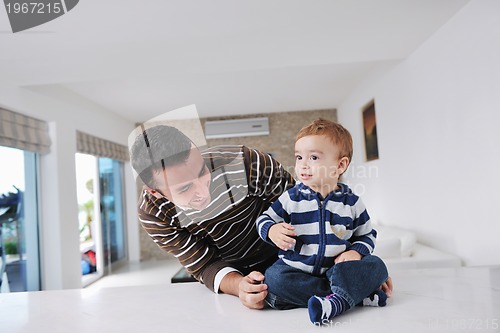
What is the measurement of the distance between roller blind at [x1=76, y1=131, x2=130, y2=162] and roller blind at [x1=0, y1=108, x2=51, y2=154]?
0.58 m

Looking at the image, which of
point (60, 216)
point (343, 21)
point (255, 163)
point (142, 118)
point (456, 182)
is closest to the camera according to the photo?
point (255, 163)

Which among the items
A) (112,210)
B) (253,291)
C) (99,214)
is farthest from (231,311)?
(112,210)

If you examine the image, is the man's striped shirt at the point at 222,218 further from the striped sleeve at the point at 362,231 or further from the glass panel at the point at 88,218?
the glass panel at the point at 88,218

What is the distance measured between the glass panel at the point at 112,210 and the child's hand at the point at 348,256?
549 centimetres

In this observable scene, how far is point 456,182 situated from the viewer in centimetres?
277

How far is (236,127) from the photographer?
655cm

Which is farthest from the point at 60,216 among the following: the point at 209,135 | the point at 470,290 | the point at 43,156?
the point at 470,290

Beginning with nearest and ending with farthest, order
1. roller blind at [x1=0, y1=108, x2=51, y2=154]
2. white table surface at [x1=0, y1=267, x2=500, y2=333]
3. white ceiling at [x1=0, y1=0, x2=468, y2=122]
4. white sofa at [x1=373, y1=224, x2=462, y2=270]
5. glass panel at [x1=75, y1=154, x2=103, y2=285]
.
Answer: white table surface at [x1=0, y1=267, x2=500, y2=333]
white ceiling at [x1=0, y1=0, x2=468, y2=122]
white sofa at [x1=373, y1=224, x2=462, y2=270]
roller blind at [x1=0, y1=108, x2=51, y2=154]
glass panel at [x1=75, y1=154, x2=103, y2=285]

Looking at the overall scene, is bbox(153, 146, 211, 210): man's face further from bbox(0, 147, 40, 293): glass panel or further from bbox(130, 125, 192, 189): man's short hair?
bbox(0, 147, 40, 293): glass panel

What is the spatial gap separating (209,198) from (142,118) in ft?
18.1

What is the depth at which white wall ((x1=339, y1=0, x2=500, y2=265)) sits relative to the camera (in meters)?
2.32

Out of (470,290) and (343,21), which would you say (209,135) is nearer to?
(343,21)

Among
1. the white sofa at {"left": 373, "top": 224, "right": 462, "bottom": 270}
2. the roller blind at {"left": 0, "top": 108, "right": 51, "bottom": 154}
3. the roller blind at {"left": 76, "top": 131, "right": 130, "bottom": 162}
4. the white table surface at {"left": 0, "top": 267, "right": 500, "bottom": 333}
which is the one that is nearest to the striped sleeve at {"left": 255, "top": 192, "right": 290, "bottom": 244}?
the white table surface at {"left": 0, "top": 267, "right": 500, "bottom": 333}

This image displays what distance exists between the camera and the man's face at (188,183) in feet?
2.98
